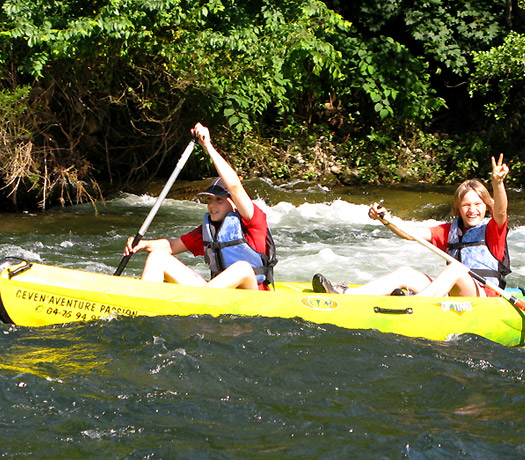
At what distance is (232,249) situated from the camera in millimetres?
3998

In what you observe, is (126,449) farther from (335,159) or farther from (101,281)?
(335,159)

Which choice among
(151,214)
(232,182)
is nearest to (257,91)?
(151,214)

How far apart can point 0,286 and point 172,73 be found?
17.2 feet

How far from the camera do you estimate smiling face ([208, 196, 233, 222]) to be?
3990mm

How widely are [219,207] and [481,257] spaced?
150 cm

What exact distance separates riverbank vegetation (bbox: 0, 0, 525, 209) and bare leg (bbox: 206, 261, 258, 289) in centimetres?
401

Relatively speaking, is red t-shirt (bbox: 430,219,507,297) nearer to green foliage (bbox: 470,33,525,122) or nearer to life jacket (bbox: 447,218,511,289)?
life jacket (bbox: 447,218,511,289)

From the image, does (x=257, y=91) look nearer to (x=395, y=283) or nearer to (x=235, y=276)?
(x=395, y=283)

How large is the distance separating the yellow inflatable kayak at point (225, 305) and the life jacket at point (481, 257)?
0.18 meters

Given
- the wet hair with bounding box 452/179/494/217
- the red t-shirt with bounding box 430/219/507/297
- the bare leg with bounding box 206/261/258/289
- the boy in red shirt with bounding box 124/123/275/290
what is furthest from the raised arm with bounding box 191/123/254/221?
the red t-shirt with bounding box 430/219/507/297

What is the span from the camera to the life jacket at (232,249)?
13.1ft

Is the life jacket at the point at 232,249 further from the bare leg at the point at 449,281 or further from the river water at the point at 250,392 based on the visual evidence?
the bare leg at the point at 449,281

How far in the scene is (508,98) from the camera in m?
10.4

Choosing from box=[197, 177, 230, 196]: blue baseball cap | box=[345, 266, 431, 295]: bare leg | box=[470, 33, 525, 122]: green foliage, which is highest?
box=[470, 33, 525, 122]: green foliage
